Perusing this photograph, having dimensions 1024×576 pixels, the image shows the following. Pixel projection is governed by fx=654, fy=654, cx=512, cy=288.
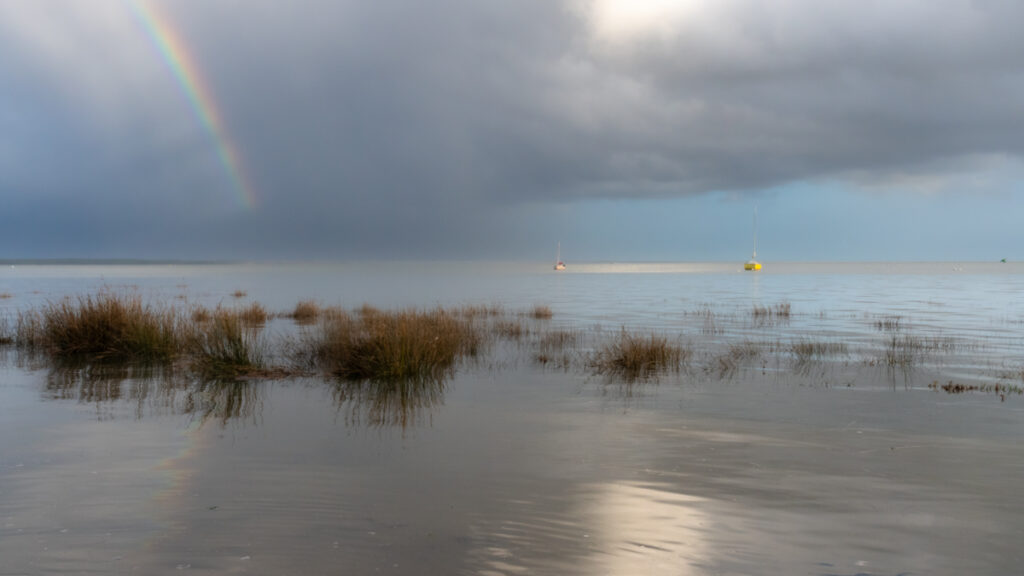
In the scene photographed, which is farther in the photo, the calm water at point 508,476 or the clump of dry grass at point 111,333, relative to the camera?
the clump of dry grass at point 111,333

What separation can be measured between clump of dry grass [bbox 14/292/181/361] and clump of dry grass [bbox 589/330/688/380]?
426 inches

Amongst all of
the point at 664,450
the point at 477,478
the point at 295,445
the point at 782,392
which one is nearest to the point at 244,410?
the point at 295,445

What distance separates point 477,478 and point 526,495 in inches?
32.8

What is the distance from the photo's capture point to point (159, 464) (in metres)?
8.12

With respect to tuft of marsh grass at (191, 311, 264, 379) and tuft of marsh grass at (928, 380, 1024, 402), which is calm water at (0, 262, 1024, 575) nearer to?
tuft of marsh grass at (928, 380, 1024, 402)

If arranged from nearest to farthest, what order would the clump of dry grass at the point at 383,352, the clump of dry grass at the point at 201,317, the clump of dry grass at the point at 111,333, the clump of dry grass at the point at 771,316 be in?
the clump of dry grass at the point at 383,352
the clump of dry grass at the point at 111,333
the clump of dry grass at the point at 201,317
the clump of dry grass at the point at 771,316

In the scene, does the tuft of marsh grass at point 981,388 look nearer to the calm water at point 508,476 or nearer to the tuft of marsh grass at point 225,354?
the calm water at point 508,476

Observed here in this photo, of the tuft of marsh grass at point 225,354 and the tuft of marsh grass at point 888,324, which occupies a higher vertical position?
the tuft of marsh grass at point 888,324

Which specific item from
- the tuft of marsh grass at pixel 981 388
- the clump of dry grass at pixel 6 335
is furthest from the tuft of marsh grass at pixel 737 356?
the clump of dry grass at pixel 6 335

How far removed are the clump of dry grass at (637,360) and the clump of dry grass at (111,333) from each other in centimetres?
1082

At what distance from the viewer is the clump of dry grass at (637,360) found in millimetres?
15984

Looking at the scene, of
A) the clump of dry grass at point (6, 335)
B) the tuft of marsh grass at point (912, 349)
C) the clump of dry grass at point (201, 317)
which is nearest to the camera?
the tuft of marsh grass at point (912, 349)

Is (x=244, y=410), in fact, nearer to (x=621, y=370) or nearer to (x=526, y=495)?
(x=526, y=495)

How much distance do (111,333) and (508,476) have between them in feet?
46.6
